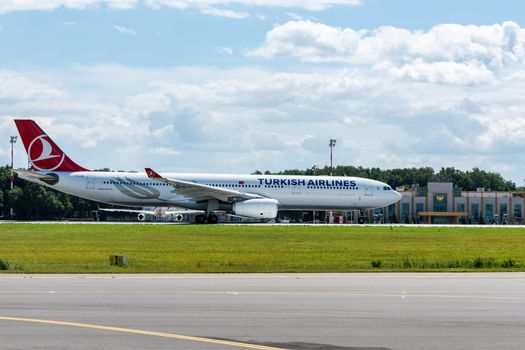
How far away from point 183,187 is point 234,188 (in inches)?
186

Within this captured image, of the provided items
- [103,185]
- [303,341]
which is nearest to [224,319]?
[303,341]

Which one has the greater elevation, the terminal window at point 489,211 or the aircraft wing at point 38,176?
the aircraft wing at point 38,176

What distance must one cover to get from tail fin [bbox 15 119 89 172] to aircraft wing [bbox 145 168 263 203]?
6929 mm

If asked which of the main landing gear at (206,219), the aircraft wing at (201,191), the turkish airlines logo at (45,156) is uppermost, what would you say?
the turkish airlines logo at (45,156)

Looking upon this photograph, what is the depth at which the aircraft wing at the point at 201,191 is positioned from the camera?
204ft

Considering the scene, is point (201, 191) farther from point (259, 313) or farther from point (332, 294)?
point (259, 313)

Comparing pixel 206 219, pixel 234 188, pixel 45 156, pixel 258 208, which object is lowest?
pixel 206 219

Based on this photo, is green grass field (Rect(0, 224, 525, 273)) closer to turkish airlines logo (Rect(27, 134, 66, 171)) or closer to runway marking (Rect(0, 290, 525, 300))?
runway marking (Rect(0, 290, 525, 300))

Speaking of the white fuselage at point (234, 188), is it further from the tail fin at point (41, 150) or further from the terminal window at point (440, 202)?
the terminal window at point (440, 202)

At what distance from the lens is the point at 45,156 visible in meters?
65.7

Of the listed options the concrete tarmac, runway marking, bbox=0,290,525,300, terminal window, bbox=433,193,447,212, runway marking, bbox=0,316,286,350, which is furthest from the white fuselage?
runway marking, bbox=0,316,286,350

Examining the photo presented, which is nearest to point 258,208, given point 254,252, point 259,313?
point 254,252

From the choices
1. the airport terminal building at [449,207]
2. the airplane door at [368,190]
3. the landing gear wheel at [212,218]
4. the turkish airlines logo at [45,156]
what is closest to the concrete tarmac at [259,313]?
the landing gear wheel at [212,218]

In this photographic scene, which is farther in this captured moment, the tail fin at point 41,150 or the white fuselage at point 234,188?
the tail fin at point 41,150
